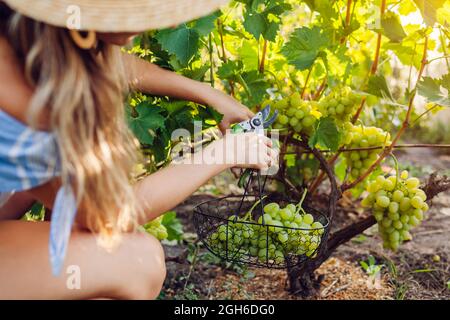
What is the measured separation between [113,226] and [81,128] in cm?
24

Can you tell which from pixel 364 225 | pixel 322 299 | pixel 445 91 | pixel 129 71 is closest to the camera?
pixel 129 71

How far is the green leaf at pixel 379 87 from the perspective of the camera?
1.93 metres

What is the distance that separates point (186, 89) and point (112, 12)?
623 mm

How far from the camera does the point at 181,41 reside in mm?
1715

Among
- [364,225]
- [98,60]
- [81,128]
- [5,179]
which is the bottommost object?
[364,225]

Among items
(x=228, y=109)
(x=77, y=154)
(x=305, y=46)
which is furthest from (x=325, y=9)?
(x=77, y=154)

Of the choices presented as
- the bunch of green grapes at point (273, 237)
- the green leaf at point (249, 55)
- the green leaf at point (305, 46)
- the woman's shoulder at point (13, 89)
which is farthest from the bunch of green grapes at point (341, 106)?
the woman's shoulder at point (13, 89)

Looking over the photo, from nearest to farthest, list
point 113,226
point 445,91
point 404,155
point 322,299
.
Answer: point 113,226, point 445,91, point 322,299, point 404,155

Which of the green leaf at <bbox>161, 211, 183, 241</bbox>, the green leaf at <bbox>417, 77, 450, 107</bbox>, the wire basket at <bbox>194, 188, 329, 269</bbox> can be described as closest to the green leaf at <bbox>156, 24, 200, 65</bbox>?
the wire basket at <bbox>194, 188, 329, 269</bbox>

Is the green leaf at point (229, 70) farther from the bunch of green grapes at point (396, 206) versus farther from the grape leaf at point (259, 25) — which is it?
the bunch of green grapes at point (396, 206)

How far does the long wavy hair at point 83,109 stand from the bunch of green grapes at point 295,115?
68cm

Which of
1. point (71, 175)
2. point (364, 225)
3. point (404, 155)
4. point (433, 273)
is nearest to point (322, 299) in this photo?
point (364, 225)

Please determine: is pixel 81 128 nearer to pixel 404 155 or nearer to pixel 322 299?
pixel 322 299
